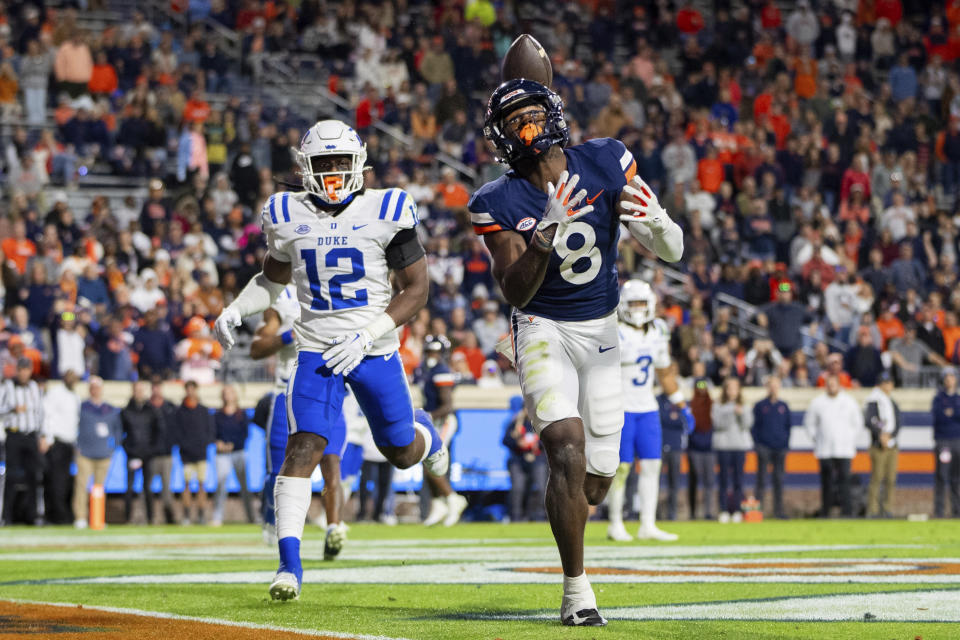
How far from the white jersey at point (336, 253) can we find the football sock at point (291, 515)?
64 cm

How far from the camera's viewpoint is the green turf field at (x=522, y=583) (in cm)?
514

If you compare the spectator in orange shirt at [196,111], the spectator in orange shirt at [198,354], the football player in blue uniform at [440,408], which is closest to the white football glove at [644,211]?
the football player in blue uniform at [440,408]

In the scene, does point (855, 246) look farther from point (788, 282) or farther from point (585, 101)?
point (585, 101)

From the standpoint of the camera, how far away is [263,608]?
5.88 m

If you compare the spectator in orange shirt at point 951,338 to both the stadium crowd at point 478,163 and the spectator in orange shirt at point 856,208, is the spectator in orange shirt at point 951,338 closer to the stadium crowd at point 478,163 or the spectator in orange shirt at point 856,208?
the stadium crowd at point 478,163

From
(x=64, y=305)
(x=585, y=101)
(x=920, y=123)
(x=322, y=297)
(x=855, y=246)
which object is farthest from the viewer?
(x=920, y=123)

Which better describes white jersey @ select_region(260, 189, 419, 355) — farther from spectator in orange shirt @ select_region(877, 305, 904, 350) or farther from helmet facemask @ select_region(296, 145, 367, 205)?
spectator in orange shirt @ select_region(877, 305, 904, 350)

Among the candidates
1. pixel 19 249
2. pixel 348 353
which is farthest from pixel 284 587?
pixel 19 249

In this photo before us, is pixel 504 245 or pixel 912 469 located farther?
pixel 912 469

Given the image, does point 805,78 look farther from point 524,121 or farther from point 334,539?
point 524,121

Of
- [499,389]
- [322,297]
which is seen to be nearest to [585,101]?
[499,389]

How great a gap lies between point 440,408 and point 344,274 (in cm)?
792

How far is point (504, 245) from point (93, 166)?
49.1 ft

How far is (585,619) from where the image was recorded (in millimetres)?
5074
